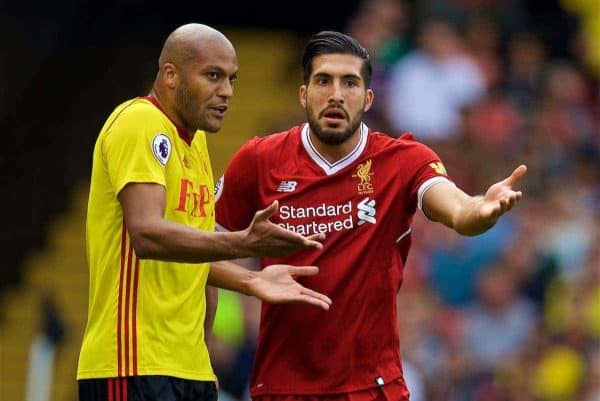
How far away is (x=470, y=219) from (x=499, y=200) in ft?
0.89

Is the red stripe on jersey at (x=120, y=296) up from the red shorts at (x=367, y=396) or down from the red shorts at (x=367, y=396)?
up

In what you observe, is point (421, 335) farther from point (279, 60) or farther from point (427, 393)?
point (279, 60)

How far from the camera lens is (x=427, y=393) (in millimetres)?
13289

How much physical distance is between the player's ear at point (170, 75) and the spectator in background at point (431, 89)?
7696 mm

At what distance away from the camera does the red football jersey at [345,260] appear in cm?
783

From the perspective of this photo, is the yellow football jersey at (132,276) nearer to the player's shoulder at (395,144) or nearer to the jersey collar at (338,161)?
the jersey collar at (338,161)

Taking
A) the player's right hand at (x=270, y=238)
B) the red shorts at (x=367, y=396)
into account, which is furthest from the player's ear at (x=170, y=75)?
the red shorts at (x=367, y=396)

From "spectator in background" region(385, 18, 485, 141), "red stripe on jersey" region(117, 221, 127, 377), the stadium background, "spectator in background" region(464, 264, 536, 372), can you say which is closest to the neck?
"red stripe on jersey" region(117, 221, 127, 377)

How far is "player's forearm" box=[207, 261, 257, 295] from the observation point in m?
7.66

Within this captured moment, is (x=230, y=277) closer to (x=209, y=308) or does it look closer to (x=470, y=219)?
Answer: (x=209, y=308)

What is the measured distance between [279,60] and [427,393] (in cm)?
484

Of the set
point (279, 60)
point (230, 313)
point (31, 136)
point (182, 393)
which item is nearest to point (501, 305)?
point (230, 313)

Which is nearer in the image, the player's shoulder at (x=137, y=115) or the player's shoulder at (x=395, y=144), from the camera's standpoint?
the player's shoulder at (x=137, y=115)

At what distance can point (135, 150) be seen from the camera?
6.92 m
